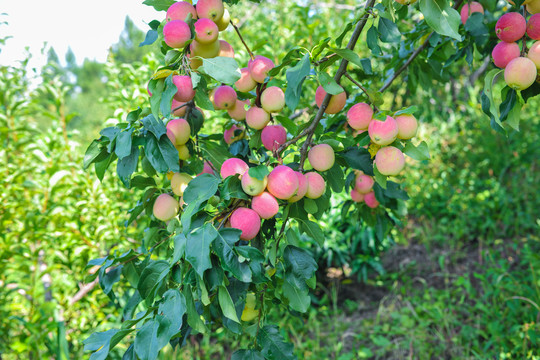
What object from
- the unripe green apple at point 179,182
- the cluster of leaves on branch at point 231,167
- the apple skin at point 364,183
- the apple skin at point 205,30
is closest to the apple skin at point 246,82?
the cluster of leaves on branch at point 231,167

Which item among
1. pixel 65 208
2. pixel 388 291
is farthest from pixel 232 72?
pixel 388 291

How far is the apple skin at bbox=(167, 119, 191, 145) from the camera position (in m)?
0.71

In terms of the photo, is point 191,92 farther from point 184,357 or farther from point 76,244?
point 184,357

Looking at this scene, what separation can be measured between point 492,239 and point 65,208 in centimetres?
241

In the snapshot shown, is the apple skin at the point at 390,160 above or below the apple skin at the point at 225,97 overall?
below

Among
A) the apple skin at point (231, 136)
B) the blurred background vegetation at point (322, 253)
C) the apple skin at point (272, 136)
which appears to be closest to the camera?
the apple skin at point (272, 136)

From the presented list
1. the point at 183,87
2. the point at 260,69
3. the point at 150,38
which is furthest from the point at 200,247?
the point at 150,38

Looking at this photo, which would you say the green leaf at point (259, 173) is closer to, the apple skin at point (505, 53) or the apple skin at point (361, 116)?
the apple skin at point (361, 116)

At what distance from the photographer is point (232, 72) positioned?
596 millimetres

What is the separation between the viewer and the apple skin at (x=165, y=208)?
0.75 m

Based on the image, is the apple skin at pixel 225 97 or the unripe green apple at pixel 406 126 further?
the apple skin at pixel 225 97

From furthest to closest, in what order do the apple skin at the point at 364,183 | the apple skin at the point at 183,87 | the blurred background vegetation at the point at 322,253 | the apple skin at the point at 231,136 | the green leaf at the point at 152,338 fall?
the blurred background vegetation at the point at 322,253 < the apple skin at the point at 364,183 < the apple skin at the point at 231,136 < the apple skin at the point at 183,87 < the green leaf at the point at 152,338

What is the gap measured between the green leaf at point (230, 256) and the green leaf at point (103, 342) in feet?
0.60

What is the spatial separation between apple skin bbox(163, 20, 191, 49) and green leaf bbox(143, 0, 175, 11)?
0.10 meters
